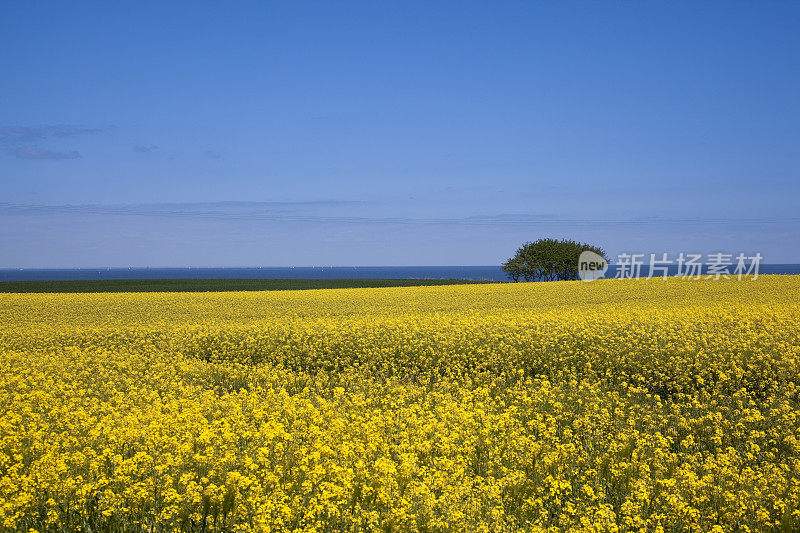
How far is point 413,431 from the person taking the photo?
696 cm

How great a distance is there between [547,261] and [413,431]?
6925cm

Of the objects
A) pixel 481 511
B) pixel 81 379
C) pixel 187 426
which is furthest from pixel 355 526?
pixel 81 379

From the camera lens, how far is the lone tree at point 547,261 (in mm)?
73062

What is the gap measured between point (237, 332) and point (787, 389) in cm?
1401

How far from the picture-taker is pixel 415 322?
17500mm

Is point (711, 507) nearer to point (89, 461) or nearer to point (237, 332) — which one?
point (89, 461)

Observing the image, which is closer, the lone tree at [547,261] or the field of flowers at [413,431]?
the field of flowers at [413,431]

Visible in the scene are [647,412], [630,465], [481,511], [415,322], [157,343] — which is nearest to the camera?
[481,511]

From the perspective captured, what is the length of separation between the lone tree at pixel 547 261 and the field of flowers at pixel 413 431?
2251 inches

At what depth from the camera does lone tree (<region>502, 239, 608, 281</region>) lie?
73.1m

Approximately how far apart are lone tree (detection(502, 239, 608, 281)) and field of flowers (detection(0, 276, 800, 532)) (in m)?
57.2

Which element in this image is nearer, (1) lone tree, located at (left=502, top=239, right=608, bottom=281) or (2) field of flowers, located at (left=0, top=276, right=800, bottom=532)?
(2) field of flowers, located at (left=0, top=276, right=800, bottom=532)

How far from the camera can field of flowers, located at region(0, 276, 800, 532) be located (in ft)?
16.2

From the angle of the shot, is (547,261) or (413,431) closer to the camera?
(413,431)
